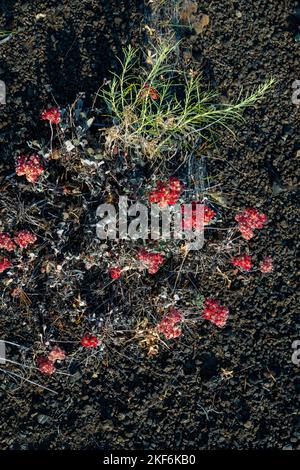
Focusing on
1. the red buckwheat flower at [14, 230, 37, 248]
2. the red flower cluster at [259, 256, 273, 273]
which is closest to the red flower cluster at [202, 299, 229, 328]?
the red flower cluster at [259, 256, 273, 273]

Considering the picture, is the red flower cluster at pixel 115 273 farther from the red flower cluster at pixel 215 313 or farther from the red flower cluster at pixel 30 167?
the red flower cluster at pixel 30 167

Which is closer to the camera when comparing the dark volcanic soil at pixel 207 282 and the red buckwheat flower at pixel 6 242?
the red buckwheat flower at pixel 6 242

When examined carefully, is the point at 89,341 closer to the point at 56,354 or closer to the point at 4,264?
the point at 56,354

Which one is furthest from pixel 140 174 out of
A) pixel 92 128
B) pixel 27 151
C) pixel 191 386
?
pixel 191 386

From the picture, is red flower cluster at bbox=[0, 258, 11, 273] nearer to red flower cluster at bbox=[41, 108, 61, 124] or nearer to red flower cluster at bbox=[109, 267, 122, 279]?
red flower cluster at bbox=[109, 267, 122, 279]

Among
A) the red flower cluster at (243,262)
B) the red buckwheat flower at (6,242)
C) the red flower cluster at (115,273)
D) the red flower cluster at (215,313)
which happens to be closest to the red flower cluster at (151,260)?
the red flower cluster at (115,273)

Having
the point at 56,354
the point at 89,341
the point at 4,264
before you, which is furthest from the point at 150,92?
the point at 56,354
